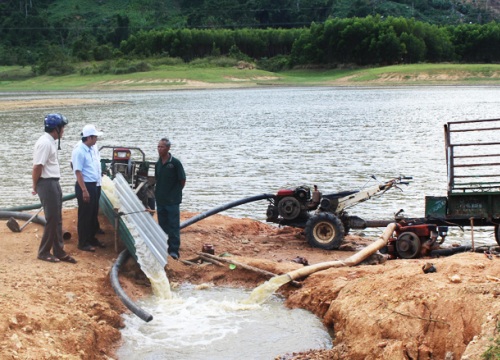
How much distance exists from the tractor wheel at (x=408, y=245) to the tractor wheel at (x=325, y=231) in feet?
4.73

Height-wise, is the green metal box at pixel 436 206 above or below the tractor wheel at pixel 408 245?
above

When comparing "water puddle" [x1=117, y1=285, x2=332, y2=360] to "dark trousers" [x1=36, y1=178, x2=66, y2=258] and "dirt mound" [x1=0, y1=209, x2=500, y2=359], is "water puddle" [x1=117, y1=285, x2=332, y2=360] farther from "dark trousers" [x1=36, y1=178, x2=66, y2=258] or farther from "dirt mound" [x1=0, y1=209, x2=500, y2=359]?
"dark trousers" [x1=36, y1=178, x2=66, y2=258]

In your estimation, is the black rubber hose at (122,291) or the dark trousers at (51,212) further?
the dark trousers at (51,212)

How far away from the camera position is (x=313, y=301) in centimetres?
1052

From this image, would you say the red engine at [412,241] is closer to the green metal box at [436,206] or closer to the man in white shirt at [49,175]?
the green metal box at [436,206]

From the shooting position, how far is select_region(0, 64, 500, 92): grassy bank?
8531cm

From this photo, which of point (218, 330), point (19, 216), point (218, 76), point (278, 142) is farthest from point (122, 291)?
point (218, 76)

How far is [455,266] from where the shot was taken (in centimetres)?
971

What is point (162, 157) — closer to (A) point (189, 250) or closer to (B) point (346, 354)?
(A) point (189, 250)

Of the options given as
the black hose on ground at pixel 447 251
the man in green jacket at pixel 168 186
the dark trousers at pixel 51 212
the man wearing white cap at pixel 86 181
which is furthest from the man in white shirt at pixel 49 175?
the black hose on ground at pixel 447 251

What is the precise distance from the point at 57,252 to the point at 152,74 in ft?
285

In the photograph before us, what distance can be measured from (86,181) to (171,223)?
1387 millimetres

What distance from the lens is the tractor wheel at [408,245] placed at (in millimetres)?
12414

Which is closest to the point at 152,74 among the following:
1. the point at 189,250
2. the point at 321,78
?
the point at 321,78
